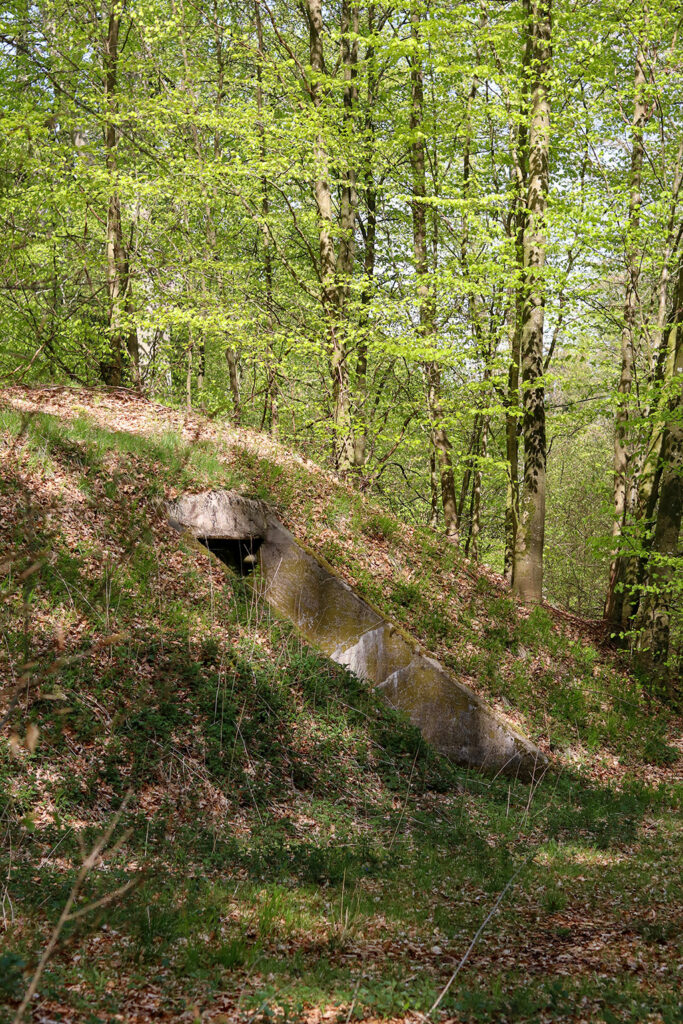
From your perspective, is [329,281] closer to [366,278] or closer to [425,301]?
[366,278]

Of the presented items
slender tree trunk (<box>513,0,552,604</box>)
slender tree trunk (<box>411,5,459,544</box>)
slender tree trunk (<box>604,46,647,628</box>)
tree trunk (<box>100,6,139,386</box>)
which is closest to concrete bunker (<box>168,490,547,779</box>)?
slender tree trunk (<box>604,46,647,628</box>)

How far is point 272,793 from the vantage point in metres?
7.96

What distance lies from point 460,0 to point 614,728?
13.2 meters

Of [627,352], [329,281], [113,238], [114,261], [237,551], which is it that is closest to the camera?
[237,551]

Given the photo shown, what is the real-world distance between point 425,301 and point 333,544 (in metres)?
5.49

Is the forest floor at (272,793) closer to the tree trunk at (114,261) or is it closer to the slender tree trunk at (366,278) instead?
the slender tree trunk at (366,278)

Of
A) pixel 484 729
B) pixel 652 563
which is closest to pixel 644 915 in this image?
pixel 484 729

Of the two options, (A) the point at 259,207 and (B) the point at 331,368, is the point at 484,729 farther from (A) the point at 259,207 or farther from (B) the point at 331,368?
(A) the point at 259,207

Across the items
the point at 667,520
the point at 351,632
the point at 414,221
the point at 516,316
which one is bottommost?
the point at 351,632

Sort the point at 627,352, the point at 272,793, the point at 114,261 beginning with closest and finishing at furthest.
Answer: the point at 272,793 < the point at 627,352 < the point at 114,261

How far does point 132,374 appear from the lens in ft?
57.2

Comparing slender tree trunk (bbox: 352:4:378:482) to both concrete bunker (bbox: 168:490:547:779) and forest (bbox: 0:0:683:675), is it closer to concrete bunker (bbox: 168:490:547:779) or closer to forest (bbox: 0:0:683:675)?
forest (bbox: 0:0:683:675)

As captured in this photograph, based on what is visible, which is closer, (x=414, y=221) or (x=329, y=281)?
(x=329, y=281)

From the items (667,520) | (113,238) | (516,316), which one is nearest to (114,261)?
(113,238)
